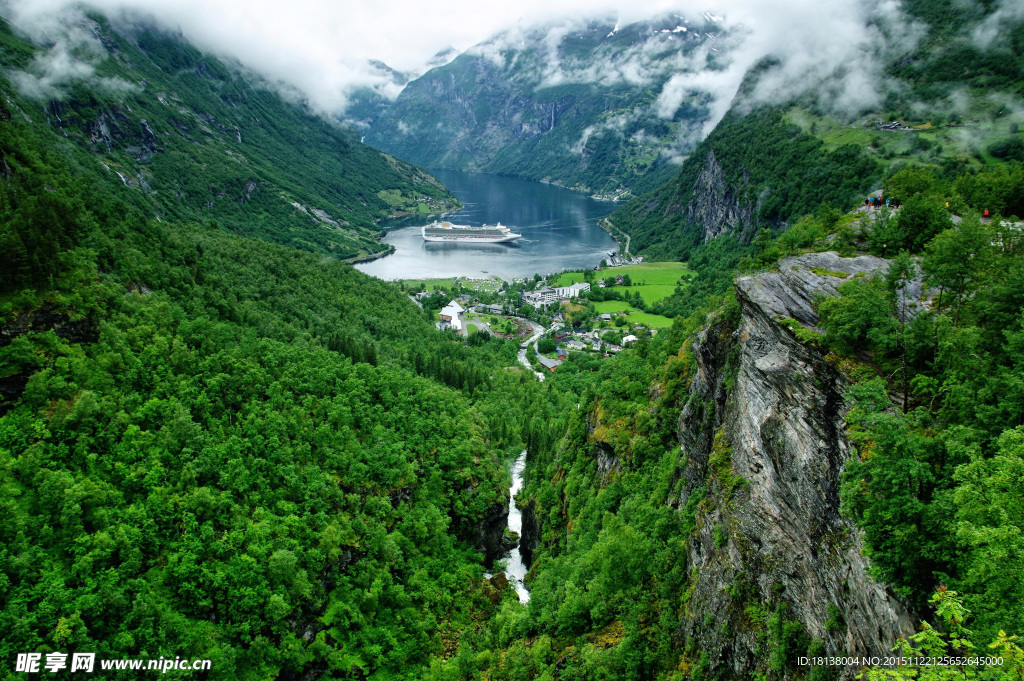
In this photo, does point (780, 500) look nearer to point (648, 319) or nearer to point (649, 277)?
point (648, 319)

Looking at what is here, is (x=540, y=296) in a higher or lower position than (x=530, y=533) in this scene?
higher

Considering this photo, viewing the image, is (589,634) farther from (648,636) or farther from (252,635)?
(252,635)

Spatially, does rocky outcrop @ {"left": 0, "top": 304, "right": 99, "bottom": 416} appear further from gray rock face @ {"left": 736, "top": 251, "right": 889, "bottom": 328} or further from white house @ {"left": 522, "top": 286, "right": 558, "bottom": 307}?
white house @ {"left": 522, "top": 286, "right": 558, "bottom": 307}

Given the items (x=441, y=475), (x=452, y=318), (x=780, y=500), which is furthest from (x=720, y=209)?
(x=780, y=500)

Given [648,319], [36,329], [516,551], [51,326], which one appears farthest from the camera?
[648,319]

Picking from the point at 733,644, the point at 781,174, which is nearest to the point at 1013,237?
the point at 733,644

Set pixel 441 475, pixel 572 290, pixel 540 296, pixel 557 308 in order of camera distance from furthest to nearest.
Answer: pixel 572 290
pixel 540 296
pixel 557 308
pixel 441 475
